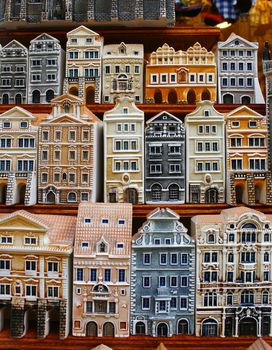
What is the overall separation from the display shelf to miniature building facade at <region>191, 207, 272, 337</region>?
8052 millimetres

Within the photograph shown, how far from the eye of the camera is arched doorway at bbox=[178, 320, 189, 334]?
12.6 m

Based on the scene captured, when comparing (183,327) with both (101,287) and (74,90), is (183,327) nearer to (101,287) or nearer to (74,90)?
(101,287)

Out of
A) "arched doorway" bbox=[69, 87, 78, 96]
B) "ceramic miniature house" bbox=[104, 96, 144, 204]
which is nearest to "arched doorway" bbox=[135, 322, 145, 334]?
"ceramic miniature house" bbox=[104, 96, 144, 204]

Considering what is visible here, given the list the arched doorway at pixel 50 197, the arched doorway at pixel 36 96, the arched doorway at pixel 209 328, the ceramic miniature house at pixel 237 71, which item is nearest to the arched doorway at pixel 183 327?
the arched doorway at pixel 209 328

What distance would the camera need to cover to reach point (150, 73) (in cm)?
1645

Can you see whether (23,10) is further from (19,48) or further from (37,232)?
(37,232)

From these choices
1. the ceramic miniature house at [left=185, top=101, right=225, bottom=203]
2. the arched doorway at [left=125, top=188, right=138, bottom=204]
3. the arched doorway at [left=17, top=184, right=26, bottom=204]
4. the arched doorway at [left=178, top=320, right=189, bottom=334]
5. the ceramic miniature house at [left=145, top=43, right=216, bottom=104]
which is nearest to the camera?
the arched doorway at [left=178, top=320, right=189, bottom=334]

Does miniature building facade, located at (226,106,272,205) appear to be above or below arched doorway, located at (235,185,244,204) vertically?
above

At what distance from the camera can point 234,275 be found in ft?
41.3

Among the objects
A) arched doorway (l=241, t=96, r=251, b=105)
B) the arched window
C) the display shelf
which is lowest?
the arched window

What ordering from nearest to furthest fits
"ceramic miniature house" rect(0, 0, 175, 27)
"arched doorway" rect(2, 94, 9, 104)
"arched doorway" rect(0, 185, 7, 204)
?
"arched doorway" rect(0, 185, 7, 204), "arched doorway" rect(2, 94, 9, 104), "ceramic miniature house" rect(0, 0, 175, 27)

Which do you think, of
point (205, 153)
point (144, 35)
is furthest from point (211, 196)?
point (144, 35)

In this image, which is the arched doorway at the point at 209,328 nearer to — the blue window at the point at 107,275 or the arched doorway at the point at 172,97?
the blue window at the point at 107,275

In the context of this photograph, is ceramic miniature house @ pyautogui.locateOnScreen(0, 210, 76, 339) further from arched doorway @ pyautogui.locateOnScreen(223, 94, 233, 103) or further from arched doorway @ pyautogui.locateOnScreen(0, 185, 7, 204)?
arched doorway @ pyautogui.locateOnScreen(223, 94, 233, 103)
